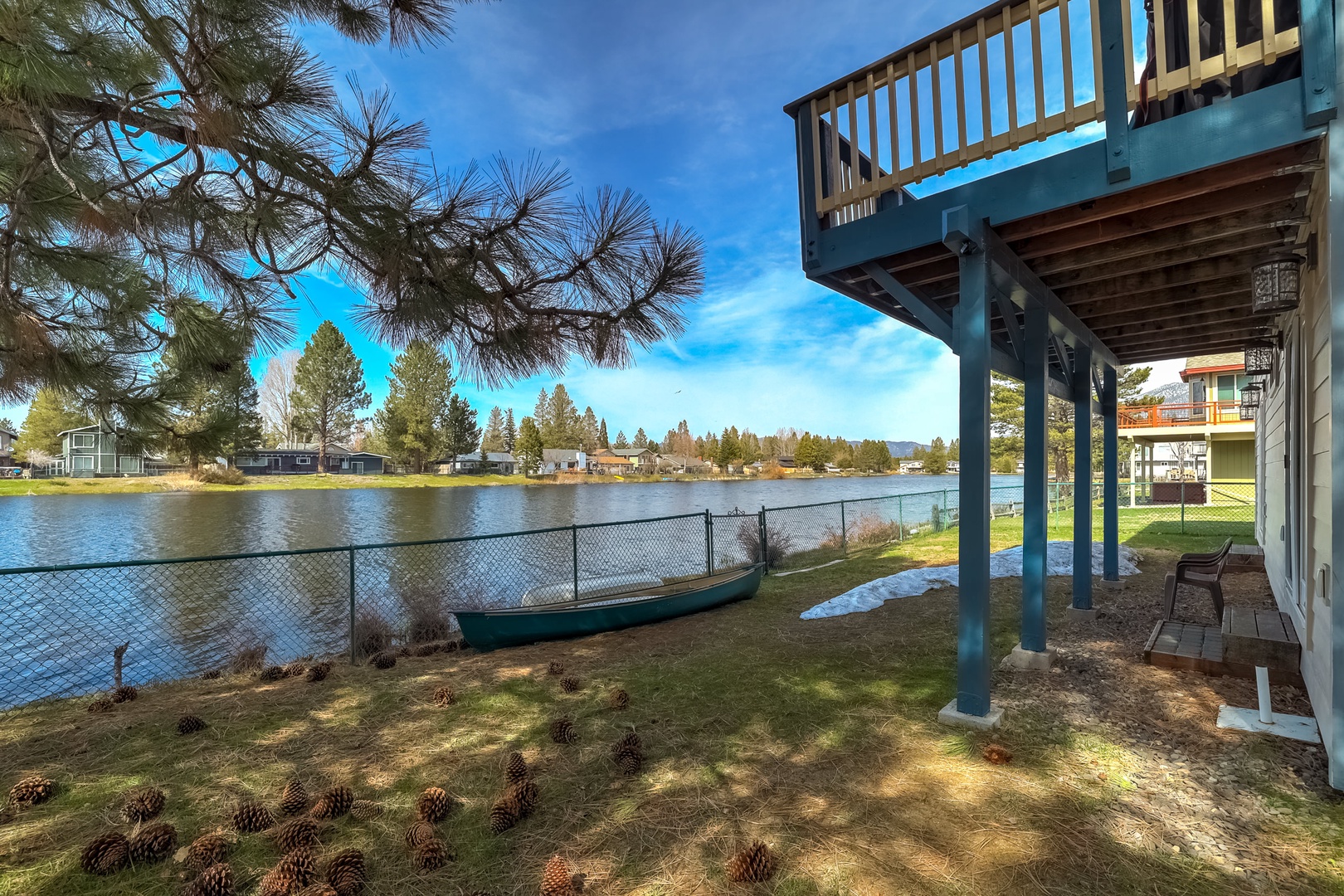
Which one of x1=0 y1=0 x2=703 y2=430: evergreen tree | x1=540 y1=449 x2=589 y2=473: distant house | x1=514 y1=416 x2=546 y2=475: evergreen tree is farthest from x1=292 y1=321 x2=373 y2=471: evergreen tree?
x1=0 y1=0 x2=703 y2=430: evergreen tree

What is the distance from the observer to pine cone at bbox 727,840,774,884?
7.02ft

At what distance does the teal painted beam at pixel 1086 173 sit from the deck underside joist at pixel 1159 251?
12 centimetres

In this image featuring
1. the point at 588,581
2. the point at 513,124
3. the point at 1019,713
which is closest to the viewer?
the point at 1019,713

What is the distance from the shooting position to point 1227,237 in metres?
3.39

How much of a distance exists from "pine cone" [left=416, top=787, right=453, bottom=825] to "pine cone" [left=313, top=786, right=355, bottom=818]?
308 mm

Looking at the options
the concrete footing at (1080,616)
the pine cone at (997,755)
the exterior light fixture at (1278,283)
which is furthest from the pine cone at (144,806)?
the concrete footing at (1080,616)

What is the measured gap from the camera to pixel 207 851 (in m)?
2.32

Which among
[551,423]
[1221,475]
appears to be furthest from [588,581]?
[551,423]

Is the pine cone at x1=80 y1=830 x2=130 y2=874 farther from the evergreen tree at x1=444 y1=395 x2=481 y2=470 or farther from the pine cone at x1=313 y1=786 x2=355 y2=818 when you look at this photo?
the evergreen tree at x1=444 y1=395 x2=481 y2=470

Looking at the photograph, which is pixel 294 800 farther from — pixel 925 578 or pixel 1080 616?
pixel 925 578

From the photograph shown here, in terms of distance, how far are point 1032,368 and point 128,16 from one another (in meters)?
5.65

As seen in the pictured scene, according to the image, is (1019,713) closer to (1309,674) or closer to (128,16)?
(1309,674)

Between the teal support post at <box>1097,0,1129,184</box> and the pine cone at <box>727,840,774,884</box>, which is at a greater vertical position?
the teal support post at <box>1097,0,1129,184</box>

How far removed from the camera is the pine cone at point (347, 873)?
2.11m
